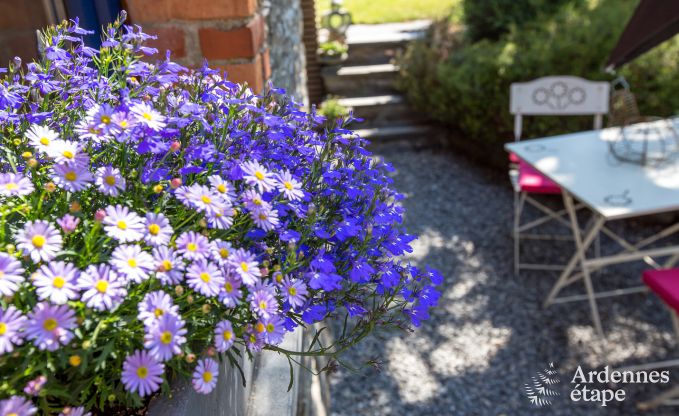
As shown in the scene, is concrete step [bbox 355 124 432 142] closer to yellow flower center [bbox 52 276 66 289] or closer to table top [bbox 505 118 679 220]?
table top [bbox 505 118 679 220]

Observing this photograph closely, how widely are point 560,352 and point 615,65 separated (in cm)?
155

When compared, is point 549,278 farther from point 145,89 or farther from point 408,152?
point 145,89

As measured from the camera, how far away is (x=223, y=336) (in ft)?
2.21

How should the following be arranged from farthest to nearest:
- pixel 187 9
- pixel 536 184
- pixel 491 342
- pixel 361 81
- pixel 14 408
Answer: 1. pixel 361 81
2. pixel 536 184
3. pixel 491 342
4. pixel 187 9
5. pixel 14 408

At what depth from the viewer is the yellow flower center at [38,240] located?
2.02 ft

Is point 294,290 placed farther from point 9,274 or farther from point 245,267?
point 9,274

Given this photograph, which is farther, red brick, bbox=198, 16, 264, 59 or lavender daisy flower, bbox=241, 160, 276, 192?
red brick, bbox=198, 16, 264, 59

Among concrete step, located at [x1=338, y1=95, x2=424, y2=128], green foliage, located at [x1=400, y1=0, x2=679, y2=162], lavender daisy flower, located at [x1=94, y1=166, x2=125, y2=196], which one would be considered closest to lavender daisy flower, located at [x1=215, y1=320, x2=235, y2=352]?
lavender daisy flower, located at [x1=94, y1=166, x2=125, y2=196]

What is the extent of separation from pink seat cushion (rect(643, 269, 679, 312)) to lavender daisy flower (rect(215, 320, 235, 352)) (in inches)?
93.6

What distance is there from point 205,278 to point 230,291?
40mm

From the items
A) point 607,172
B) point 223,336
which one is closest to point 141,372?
point 223,336

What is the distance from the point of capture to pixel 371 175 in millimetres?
1062

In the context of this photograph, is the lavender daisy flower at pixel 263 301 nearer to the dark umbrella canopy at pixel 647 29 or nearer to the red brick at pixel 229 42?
the red brick at pixel 229 42

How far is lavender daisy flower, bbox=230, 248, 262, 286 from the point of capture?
2.25 feet
